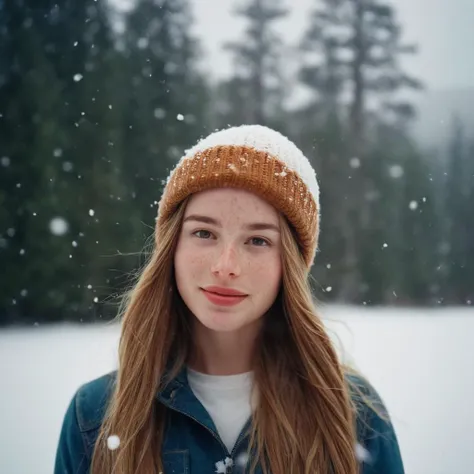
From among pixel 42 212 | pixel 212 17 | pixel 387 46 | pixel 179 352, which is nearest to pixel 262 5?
pixel 212 17

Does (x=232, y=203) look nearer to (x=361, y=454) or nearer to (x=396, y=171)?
(x=361, y=454)

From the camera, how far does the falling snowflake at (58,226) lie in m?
7.83

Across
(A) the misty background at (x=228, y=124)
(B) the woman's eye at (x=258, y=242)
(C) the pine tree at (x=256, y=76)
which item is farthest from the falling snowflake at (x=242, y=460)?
(C) the pine tree at (x=256, y=76)

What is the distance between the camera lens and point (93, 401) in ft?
4.95

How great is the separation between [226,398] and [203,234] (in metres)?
0.51

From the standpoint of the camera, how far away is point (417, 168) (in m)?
9.06

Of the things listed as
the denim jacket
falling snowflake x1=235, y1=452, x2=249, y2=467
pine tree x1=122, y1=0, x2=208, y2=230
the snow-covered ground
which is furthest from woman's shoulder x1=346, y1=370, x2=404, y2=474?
pine tree x1=122, y1=0, x2=208, y2=230

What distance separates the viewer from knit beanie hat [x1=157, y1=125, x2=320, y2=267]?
4.55 ft

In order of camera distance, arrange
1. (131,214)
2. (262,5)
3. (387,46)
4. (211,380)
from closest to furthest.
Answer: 1. (211,380)
2. (131,214)
3. (262,5)
4. (387,46)

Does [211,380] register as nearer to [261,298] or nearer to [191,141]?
[261,298]

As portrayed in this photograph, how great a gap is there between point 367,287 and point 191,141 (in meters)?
4.15

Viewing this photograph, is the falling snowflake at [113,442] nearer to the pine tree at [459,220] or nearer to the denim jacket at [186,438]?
the denim jacket at [186,438]

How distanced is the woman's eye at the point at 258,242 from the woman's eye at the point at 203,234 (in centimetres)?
13

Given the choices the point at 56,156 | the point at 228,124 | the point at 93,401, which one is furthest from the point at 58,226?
the point at 93,401
